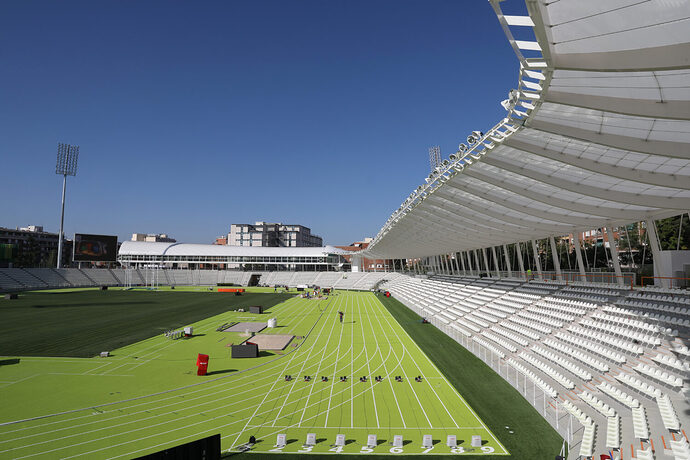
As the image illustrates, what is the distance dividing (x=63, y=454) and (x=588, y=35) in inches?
557

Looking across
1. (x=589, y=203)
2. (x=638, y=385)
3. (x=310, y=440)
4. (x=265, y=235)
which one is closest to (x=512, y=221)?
(x=589, y=203)

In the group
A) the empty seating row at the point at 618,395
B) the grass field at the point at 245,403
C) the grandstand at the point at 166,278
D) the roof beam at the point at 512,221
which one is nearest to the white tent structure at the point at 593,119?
the roof beam at the point at 512,221

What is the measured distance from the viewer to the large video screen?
221ft

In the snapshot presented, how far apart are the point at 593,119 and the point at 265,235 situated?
123m

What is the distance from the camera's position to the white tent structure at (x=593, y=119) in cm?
571

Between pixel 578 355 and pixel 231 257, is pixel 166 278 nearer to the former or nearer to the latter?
pixel 231 257

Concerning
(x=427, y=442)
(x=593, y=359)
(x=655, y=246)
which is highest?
(x=655, y=246)

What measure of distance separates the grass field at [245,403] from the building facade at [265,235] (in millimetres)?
106070

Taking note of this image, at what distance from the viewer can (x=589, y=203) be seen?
17.4m

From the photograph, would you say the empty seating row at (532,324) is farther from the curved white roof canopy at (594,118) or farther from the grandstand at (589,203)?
the curved white roof canopy at (594,118)

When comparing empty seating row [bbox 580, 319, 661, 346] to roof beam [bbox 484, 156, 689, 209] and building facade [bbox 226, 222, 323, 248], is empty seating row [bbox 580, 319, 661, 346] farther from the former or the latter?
building facade [bbox 226, 222, 323, 248]

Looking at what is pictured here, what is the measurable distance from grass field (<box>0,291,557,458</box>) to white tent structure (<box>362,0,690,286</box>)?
26.1ft

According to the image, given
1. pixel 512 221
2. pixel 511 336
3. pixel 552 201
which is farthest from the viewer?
pixel 512 221

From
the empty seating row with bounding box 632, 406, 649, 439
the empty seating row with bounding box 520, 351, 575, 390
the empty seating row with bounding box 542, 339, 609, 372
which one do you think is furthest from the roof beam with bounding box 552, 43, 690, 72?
the empty seating row with bounding box 542, 339, 609, 372
